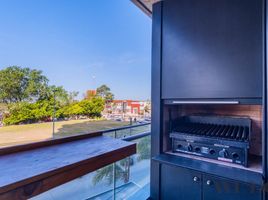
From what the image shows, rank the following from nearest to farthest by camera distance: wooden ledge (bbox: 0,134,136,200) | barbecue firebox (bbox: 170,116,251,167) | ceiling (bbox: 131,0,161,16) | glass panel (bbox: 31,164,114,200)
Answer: wooden ledge (bbox: 0,134,136,200)
glass panel (bbox: 31,164,114,200)
barbecue firebox (bbox: 170,116,251,167)
ceiling (bbox: 131,0,161,16)

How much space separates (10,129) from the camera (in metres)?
1.16

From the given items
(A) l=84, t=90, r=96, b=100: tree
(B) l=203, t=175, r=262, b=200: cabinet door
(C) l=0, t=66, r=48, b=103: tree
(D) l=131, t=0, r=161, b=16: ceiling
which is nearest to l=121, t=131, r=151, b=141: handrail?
(A) l=84, t=90, r=96, b=100: tree

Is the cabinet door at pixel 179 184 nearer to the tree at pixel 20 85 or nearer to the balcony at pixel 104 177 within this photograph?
the balcony at pixel 104 177

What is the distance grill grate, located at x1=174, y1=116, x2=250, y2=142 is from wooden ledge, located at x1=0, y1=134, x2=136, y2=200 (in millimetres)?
713

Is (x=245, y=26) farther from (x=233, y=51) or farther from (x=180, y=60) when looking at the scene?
(x=180, y=60)

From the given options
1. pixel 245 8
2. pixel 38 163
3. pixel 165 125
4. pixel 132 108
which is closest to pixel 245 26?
pixel 245 8

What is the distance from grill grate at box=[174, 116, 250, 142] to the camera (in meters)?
1.48

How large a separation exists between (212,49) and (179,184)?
1.20 m

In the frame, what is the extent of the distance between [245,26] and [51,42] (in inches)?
59.3

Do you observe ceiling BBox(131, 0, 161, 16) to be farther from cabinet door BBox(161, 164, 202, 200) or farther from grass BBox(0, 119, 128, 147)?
cabinet door BBox(161, 164, 202, 200)

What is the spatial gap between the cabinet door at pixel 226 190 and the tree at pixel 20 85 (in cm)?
143

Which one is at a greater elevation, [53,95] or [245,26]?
[245,26]

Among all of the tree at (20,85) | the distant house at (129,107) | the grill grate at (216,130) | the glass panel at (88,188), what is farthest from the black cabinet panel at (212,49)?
the tree at (20,85)

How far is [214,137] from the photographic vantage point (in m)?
1.50
